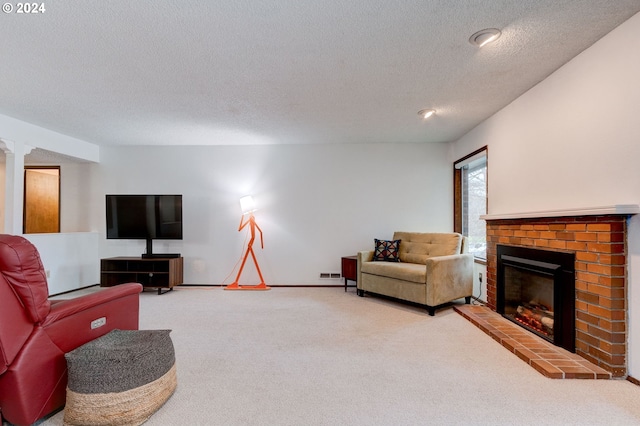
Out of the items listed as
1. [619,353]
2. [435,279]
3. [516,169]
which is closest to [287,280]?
[435,279]

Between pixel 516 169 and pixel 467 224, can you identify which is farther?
pixel 467 224

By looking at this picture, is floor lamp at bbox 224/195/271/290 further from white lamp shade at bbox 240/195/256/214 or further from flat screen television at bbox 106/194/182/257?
flat screen television at bbox 106/194/182/257

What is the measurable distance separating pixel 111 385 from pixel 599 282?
9.61 feet

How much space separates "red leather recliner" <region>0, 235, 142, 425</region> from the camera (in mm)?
1400

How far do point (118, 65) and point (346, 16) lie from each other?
1807mm

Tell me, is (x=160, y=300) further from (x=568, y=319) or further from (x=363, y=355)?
(x=568, y=319)

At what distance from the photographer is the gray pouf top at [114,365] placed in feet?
4.86

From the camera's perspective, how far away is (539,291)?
9.33 ft

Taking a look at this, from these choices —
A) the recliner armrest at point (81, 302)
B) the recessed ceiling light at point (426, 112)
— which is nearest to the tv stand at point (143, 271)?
the recliner armrest at point (81, 302)

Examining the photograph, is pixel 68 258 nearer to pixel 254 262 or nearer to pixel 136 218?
pixel 136 218

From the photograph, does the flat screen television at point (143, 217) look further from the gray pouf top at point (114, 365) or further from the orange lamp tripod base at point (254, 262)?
the gray pouf top at point (114, 365)

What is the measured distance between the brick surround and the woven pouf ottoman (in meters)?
2.72

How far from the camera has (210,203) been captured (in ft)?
16.5

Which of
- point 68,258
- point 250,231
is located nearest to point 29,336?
point 250,231
